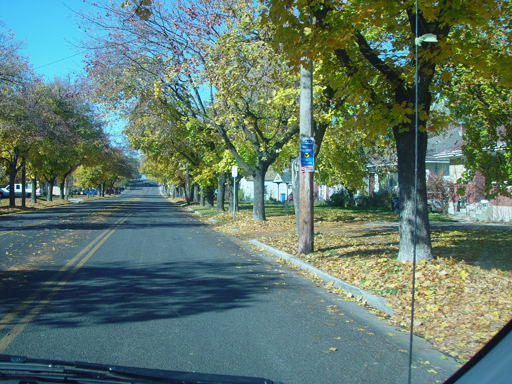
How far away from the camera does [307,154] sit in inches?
455

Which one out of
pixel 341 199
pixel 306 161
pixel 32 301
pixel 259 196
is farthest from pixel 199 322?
pixel 341 199

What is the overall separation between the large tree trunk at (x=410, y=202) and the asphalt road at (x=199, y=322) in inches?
85.6

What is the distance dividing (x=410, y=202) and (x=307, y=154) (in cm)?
329

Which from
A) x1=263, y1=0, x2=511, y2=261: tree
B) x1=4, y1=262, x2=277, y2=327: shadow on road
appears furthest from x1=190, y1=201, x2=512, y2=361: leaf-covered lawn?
x1=4, y1=262, x2=277, y2=327: shadow on road

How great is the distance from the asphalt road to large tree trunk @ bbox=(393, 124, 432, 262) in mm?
2174

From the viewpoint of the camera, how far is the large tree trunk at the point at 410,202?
888 centimetres

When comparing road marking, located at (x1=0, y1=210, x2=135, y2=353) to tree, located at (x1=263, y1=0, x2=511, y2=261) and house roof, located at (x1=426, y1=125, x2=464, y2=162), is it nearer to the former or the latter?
tree, located at (x1=263, y1=0, x2=511, y2=261)

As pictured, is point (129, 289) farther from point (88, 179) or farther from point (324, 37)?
point (88, 179)

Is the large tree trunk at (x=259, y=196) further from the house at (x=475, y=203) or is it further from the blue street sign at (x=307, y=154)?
the blue street sign at (x=307, y=154)

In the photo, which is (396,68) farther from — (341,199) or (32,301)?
(341,199)

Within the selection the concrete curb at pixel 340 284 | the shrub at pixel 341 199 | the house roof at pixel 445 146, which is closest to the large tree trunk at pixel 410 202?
the concrete curb at pixel 340 284

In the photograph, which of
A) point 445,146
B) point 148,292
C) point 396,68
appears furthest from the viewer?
point 445,146

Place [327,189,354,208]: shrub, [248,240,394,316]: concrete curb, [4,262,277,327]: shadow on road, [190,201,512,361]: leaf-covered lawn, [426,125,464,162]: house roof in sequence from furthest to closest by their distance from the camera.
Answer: [327,189,354,208]: shrub → [426,125,464,162]: house roof → [248,240,394,316]: concrete curb → [4,262,277,327]: shadow on road → [190,201,512,361]: leaf-covered lawn

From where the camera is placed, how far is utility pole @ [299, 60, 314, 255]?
11477 mm
